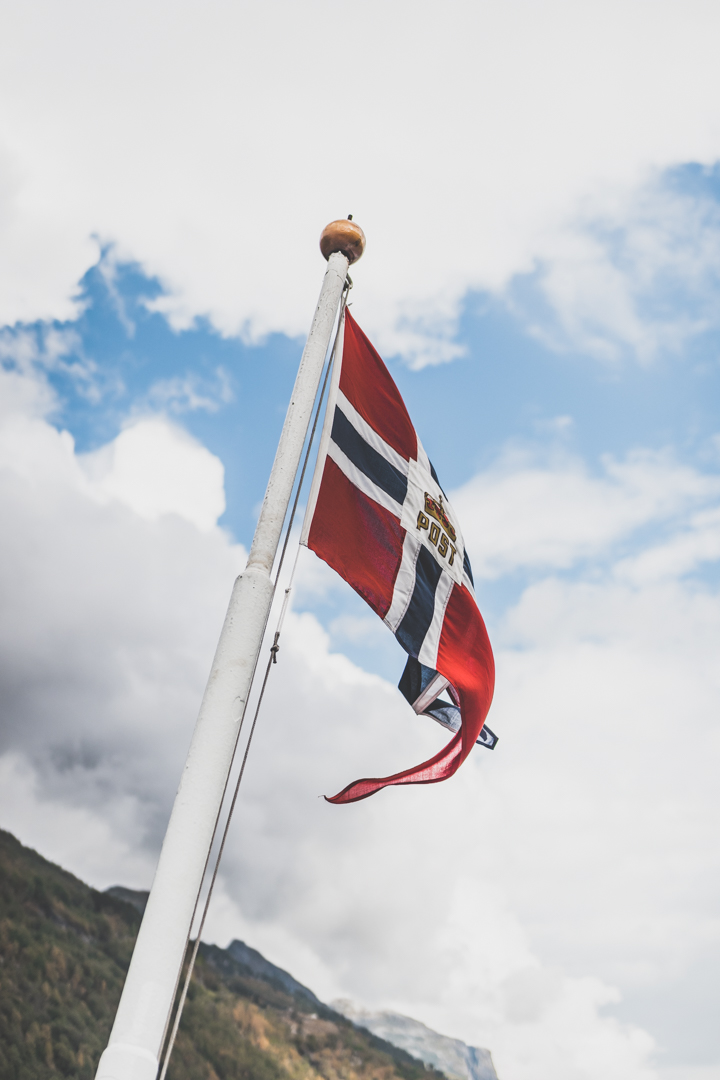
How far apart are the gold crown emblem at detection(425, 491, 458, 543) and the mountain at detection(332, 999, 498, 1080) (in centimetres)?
11499

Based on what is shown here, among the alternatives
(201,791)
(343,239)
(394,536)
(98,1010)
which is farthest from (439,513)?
(98,1010)

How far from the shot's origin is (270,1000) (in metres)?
58.9

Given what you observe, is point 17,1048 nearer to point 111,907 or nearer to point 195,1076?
point 195,1076

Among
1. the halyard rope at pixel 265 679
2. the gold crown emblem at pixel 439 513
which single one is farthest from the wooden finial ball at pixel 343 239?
the gold crown emblem at pixel 439 513

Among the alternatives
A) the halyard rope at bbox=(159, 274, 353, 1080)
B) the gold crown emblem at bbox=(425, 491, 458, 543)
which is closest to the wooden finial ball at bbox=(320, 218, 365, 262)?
the halyard rope at bbox=(159, 274, 353, 1080)

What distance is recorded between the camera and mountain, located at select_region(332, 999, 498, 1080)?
105m

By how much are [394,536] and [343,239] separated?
166cm

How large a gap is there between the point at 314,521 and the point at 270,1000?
66.2 meters

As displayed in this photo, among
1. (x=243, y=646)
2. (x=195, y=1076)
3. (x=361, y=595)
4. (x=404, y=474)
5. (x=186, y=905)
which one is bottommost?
(x=195, y=1076)

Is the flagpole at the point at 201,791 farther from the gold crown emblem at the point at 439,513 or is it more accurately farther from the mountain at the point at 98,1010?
the mountain at the point at 98,1010

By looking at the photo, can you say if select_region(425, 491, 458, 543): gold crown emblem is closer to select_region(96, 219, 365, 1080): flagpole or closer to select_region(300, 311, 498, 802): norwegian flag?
select_region(300, 311, 498, 802): norwegian flag

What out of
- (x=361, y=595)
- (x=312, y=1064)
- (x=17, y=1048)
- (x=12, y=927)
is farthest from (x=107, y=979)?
(x=361, y=595)

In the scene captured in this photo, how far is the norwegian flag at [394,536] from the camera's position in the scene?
13.2 ft

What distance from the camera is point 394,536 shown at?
4348mm
